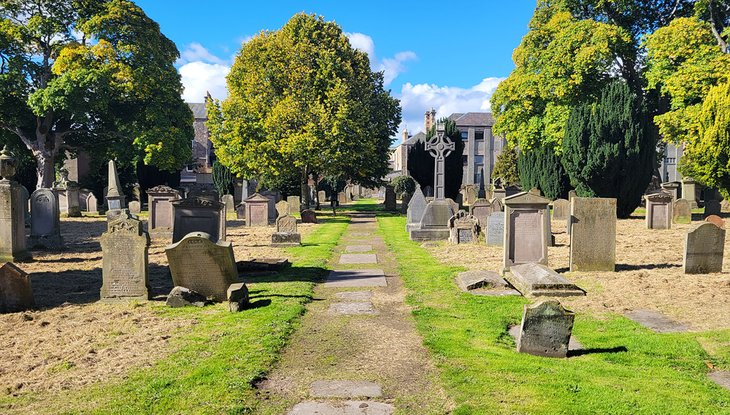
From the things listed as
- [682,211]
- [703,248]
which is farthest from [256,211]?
[682,211]

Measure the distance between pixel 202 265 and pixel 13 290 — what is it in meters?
2.91

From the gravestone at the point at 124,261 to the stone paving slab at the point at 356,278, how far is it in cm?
347

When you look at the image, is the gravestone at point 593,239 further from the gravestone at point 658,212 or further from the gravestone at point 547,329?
the gravestone at point 658,212

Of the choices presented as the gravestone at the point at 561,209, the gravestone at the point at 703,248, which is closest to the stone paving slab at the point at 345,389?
the gravestone at the point at 703,248

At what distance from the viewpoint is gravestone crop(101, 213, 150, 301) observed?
887 centimetres

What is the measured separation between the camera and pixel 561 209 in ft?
82.9

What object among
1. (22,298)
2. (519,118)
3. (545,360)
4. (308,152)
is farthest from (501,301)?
(519,118)

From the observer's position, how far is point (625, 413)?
14.8 feet

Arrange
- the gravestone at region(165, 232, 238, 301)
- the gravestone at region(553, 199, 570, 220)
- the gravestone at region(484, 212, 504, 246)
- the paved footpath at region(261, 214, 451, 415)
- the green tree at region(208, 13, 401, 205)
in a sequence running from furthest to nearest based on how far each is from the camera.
→ the green tree at region(208, 13, 401, 205), the gravestone at region(553, 199, 570, 220), the gravestone at region(484, 212, 504, 246), the gravestone at region(165, 232, 238, 301), the paved footpath at region(261, 214, 451, 415)

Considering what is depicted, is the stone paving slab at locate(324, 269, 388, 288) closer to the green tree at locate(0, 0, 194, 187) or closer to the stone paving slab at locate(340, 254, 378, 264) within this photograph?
the stone paving slab at locate(340, 254, 378, 264)

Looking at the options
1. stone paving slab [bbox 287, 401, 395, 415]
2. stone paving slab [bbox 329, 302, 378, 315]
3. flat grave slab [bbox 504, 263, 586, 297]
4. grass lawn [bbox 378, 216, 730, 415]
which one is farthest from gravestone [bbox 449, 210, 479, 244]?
stone paving slab [bbox 287, 401, 395, 415]

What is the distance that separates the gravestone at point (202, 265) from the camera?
8.68 metres

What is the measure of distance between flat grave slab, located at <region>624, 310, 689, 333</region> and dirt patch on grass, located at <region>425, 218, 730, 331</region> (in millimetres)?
163

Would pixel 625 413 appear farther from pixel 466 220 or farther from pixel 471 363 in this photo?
pixel 466 220
